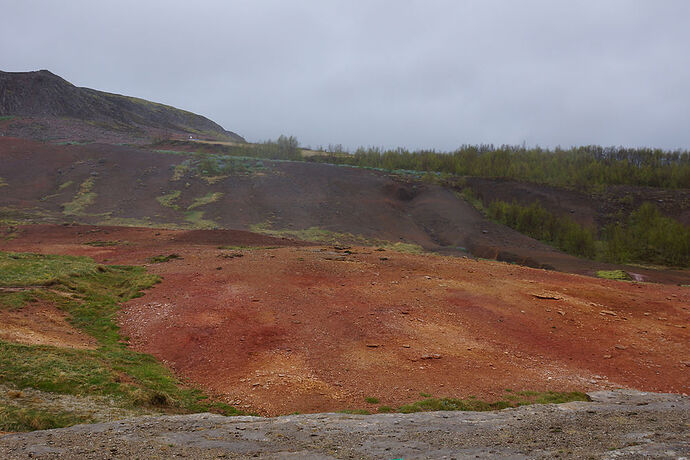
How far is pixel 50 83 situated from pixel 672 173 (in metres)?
60.7

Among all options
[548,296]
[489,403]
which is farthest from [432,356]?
[548,296]

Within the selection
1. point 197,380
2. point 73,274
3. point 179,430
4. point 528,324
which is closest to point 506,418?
point 179,430

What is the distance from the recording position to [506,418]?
429 cm

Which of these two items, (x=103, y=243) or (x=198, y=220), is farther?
(x=198, y=220)

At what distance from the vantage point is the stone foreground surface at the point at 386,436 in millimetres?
3088

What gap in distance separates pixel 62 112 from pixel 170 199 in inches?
1316

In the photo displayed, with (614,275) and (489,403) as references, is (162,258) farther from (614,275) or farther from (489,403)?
(614,275)

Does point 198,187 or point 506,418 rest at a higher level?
point 198,187

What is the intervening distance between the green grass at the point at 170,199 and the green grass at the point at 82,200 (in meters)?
3.57

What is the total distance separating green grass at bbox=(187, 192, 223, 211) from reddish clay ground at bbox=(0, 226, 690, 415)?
36.7 ft

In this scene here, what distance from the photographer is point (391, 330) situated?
7.92 metres

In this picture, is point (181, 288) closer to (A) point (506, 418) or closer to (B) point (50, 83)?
(A) point (506, 418)

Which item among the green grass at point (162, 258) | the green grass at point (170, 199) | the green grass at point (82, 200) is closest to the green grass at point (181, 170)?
the green grass at point (170, 199)

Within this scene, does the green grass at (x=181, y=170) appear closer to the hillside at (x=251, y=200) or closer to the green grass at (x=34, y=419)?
the hillside at (x=251, y=200)
